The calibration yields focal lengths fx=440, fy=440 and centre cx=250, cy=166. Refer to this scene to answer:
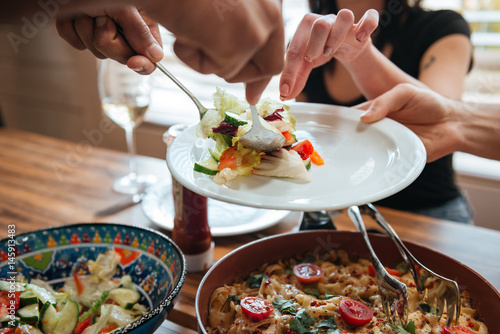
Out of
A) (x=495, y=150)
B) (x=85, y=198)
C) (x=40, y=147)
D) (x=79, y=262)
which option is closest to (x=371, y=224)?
(x=495, y=150)

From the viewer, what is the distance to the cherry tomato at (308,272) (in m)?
0.94

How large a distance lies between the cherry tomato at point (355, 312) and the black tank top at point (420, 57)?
125 centimetres

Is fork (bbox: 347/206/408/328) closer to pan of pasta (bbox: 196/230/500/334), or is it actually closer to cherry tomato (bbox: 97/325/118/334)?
pan of pasta (bbox: 196/230/500/334)

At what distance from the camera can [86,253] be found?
3.46 feet

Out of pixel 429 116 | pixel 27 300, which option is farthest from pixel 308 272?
pixel 429 116

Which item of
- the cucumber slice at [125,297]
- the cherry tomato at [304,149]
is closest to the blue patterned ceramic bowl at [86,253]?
the cucumber slice at [125,297]

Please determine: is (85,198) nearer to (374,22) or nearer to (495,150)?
(374,22)

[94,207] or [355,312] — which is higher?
[355,312]

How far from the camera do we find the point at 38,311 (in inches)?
33.9

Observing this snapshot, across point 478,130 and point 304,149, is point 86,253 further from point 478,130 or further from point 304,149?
point 478,130

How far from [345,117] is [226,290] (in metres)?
0.53

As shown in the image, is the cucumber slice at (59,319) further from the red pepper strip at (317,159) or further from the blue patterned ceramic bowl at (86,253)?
the red pepper strip at (317,159)

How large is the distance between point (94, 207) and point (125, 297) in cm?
63

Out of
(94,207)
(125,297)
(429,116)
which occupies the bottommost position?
(94,207)
